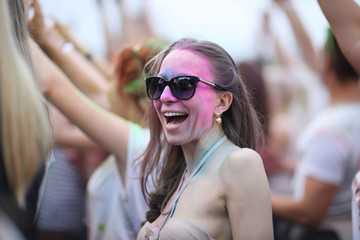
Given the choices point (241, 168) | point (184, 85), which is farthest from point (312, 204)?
point (184, 85)

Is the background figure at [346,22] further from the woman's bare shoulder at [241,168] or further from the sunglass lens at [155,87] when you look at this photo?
the sunglass lens at [155,87]

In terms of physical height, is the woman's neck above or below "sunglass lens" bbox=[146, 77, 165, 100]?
below

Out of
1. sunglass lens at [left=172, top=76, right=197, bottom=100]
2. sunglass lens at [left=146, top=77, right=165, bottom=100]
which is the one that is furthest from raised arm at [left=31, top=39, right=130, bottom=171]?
sunglass lens at [left=172, top=76, right=197, bottom=100]

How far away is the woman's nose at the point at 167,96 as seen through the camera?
175 centimetres

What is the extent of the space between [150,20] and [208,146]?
3240mm

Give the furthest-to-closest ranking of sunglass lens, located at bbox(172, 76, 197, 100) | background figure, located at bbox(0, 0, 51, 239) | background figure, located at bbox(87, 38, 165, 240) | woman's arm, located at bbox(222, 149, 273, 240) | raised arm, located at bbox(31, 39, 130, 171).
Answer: background figure, located at bbox(87, 38, 165, 240) → raised arm, located at bbox(31, 39, 130, 171) → sunglass lens, located at bbox(172, 76, 197, 100) → woman's arm, located at bbox(222, 149, 273, 240) → background figure, located at bbox(0, 0, 51, 239)

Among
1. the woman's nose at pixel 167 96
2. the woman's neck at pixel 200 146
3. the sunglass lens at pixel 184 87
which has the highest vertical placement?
the sunglass lens at pixel 184 87

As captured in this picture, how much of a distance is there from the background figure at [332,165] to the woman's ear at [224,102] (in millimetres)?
1322

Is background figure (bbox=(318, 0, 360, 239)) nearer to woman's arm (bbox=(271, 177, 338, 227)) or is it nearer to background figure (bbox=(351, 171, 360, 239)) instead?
background figure (bbox=(351, 171, 360, 239))

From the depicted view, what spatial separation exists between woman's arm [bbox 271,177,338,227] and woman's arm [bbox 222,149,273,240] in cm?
147

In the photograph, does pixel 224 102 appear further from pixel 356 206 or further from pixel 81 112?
pixel 81 112

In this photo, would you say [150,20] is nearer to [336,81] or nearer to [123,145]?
[336,81]

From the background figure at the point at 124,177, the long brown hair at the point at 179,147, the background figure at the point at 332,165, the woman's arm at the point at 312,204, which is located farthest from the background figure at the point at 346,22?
the woman's arm at the point at 312,204

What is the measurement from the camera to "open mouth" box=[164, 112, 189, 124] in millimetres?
1773
